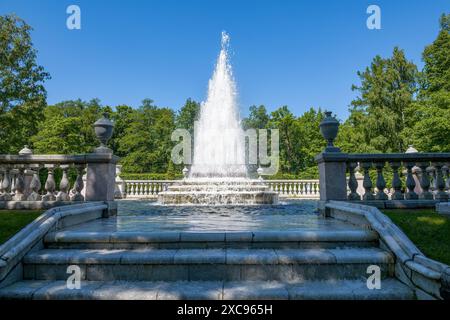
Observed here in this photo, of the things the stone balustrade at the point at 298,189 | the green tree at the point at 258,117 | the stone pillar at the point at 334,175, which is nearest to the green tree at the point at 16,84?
the stone balustrade at the point at 298,189

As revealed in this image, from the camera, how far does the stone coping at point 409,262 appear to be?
3.27 metres

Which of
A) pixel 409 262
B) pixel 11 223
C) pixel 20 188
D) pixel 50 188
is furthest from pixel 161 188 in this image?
pixel 409 262

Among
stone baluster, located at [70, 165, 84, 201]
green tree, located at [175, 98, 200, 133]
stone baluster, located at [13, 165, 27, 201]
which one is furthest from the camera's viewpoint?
green tree, located at [175, 98, 200, 133]

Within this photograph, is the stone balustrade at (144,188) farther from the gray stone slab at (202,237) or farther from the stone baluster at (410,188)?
the gray stone slab at (202,237)

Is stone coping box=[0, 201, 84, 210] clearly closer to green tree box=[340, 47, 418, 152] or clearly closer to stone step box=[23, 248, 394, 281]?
stone step box=[23, 248, 394, 281]

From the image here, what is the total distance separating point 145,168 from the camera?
5131cm

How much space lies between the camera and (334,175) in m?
7.69

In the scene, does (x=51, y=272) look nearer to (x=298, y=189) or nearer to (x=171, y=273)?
(x=171, y=273)

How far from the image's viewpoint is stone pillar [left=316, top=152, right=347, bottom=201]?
765 centimetres

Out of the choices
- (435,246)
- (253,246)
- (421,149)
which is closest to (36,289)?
(253,246)

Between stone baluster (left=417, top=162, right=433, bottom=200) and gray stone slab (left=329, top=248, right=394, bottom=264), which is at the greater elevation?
stone baluster (left=417, top=162, right=433, bottom=200)

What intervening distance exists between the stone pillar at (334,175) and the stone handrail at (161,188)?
13554mm

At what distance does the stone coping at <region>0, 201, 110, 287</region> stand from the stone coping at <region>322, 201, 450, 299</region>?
5001 millimetres

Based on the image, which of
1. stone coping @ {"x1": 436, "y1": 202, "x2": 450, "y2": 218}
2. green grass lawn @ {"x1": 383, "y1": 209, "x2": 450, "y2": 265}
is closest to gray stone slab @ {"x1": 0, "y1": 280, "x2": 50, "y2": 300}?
green grass lawn @ {"x1": 383, "y1": 209, "x2": 450, "y2": 265}
